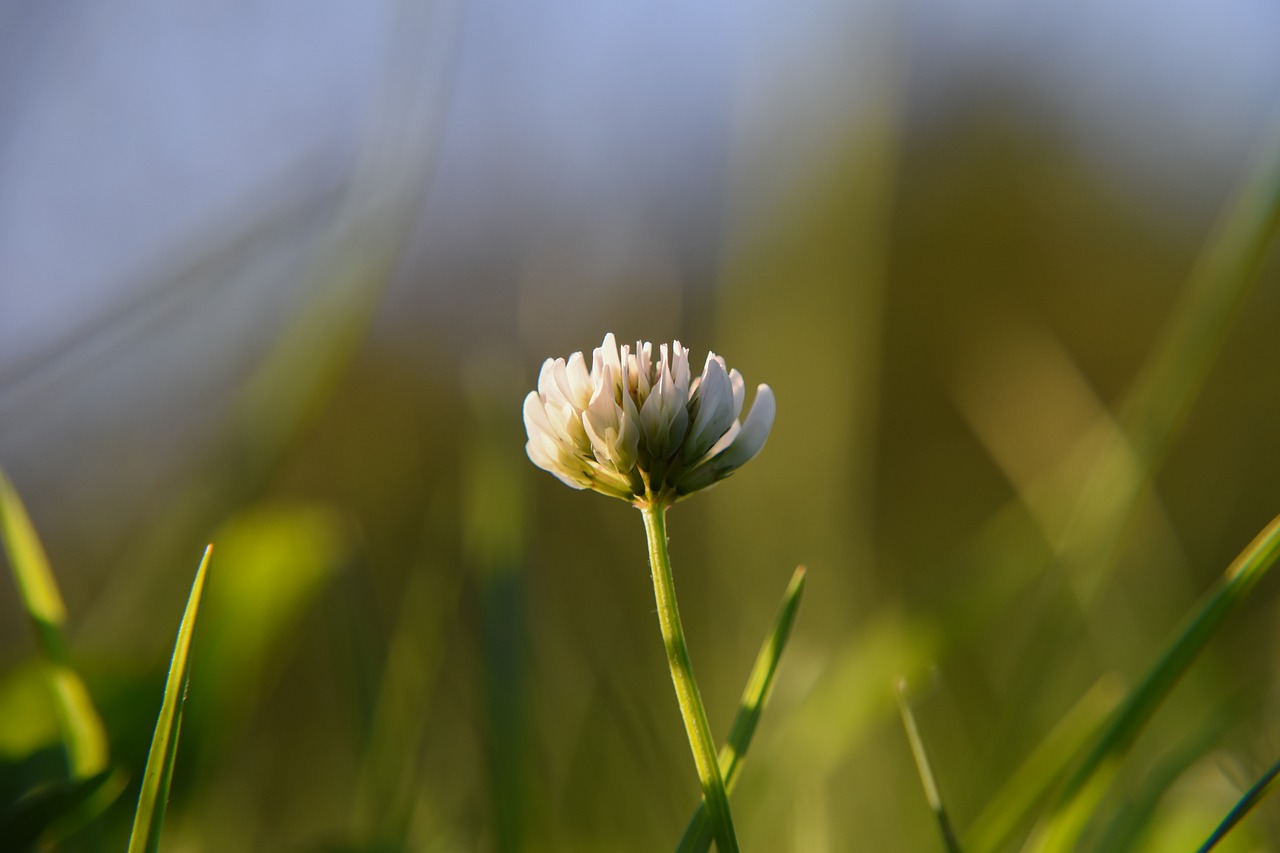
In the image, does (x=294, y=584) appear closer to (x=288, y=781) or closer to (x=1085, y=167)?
(x=288, y=781)

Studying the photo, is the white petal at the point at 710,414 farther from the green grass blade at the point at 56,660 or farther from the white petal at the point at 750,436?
the green grass blade at the point at 56,660

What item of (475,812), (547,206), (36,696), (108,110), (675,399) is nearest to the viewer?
(675,399)

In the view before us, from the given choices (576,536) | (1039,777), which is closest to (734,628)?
(1039,777)

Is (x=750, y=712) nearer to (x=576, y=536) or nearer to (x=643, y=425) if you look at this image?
(x=643, y=425)

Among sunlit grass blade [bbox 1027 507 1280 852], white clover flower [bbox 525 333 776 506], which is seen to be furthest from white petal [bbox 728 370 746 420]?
sunlit grass blade [bbox 1027 507 1280 852]

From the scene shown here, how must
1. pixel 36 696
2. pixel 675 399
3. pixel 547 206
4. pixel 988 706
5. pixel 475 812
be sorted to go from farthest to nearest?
1. pixel 547 206
2. pixel 988 706
3. pixel 475 812
4. pixel 36 696
5. pixel 675 399

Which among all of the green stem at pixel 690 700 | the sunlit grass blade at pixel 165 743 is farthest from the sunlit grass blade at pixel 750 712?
the sunlit grass blade at pixel 165 743

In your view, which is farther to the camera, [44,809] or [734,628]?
[734,628]

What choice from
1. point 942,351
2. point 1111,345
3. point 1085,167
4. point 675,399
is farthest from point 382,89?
point 1085,167
